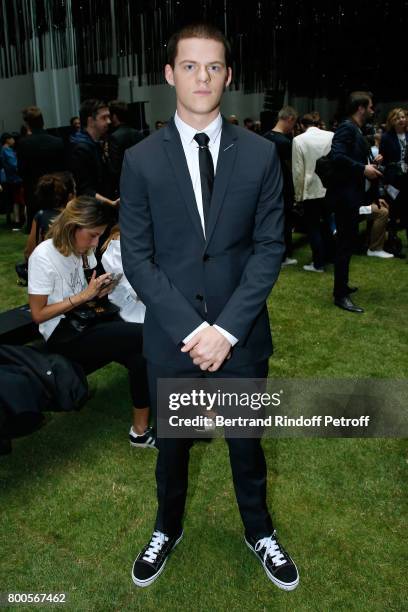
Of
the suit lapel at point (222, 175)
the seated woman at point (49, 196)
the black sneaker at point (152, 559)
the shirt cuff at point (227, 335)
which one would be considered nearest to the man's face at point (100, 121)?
the seated woman at point (49, 196)

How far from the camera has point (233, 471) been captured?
6.60 ft

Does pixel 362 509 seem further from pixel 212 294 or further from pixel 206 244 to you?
pixel 206 244

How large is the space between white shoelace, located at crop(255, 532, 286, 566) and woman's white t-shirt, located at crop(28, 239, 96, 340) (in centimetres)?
164

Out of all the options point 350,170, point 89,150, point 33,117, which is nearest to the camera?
point 350,170

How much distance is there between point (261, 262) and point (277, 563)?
4.06 feet

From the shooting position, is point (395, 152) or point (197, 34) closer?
point (197, 34)

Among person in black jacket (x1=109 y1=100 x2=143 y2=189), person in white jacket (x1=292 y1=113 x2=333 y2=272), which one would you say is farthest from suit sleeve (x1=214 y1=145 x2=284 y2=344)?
person in white jacket (x1=292 y1=113 x2=333 y2=272)

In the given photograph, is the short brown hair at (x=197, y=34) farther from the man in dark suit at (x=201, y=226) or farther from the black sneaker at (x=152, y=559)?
the black sneaker at (x=152, y=559)

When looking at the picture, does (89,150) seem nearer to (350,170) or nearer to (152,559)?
(350,170)

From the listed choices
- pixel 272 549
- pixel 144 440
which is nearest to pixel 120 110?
pixel 144 440

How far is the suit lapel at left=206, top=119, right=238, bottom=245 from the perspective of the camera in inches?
67.0

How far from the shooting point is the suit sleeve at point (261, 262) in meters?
1.73

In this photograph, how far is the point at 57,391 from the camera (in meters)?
2.56

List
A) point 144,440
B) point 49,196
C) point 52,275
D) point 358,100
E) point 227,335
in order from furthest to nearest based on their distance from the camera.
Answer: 1. point 358,100
2. point 49,196
3. point 144,440
4. point 52,275
5. point 227,335
